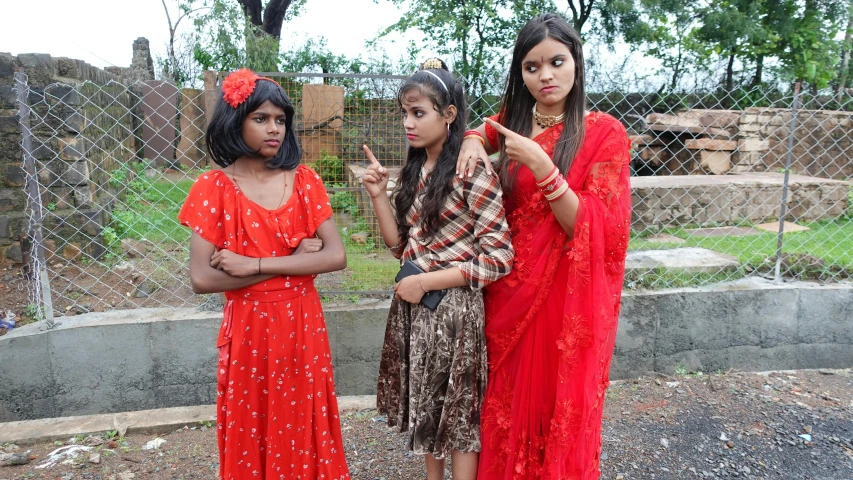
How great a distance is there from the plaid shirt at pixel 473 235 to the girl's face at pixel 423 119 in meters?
0.14

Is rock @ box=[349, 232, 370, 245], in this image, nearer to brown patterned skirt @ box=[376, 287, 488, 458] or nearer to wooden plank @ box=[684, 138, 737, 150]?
brown patterned skirt @ box=[376, 287, 488, 458]

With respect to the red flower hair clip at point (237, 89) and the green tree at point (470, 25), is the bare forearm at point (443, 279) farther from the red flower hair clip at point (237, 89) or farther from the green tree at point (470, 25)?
the green tree at point (470, 25)

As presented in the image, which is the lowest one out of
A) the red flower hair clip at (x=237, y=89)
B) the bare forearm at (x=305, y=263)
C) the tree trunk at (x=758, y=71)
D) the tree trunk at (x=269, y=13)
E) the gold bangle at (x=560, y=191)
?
the bare forearm at (x=305, y=263)

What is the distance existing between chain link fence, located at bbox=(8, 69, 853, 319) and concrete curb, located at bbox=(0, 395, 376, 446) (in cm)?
61

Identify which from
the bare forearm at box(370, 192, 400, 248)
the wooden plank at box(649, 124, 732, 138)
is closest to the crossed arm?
the bare forearm at box(370, 192, 400, 248)

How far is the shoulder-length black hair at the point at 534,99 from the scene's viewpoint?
1.88m

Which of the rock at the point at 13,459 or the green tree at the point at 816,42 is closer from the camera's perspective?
the rock at the point at 13,459

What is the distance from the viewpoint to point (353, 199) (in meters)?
3.62

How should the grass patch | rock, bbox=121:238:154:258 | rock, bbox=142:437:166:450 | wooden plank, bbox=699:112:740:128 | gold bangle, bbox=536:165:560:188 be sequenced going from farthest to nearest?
wooden plank, bbox=699:112:740:128 → rock, bbox=121:238:154:258 → the grass patch → rock, bbox=142:437:166:450 → gold bangle, bbox=536:165:560:188

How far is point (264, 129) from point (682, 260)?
3.23 metres

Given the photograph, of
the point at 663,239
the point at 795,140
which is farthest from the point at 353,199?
the point at 795,140

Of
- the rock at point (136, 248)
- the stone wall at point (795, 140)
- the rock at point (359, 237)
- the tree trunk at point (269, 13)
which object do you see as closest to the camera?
the rock at point (359, 237)

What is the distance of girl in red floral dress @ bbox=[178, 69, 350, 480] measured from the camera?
193cm

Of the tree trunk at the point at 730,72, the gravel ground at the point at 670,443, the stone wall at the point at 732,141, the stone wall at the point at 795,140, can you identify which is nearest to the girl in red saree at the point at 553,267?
the gravel ground at the point at 670,443
